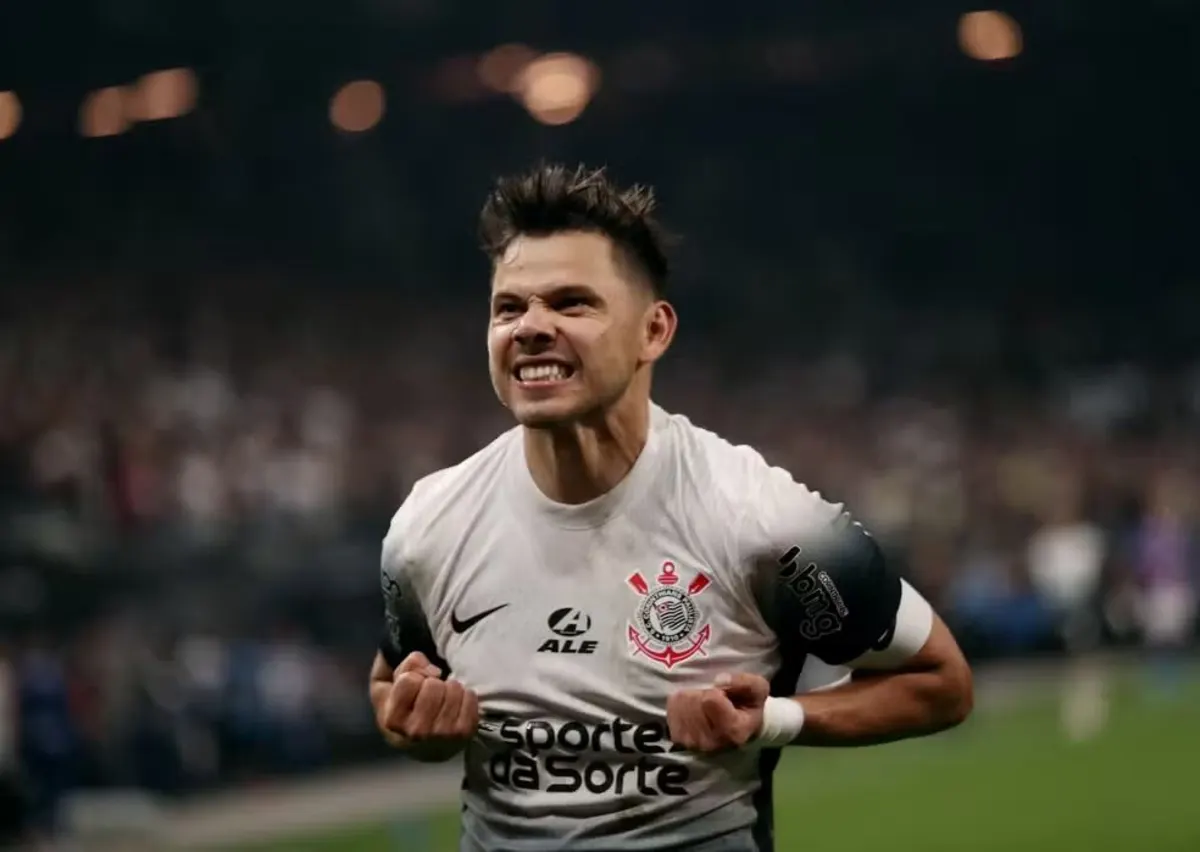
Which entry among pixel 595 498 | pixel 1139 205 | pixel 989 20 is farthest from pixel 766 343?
pixel 595 498

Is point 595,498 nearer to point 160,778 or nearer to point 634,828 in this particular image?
point 634,828

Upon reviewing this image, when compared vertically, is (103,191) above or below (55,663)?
above

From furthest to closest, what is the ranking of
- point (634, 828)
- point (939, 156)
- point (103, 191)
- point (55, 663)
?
point (939, 156), point (103, 191), point (55, 663), point (634, 828)

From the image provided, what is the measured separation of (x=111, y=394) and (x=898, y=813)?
19.5ft

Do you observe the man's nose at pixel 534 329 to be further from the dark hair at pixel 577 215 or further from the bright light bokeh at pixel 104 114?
the bright light bokeh at pixel 104 114

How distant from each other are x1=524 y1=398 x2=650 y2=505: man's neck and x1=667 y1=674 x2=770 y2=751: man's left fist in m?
0.45

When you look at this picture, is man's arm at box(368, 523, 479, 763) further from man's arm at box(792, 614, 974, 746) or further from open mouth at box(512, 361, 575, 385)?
man's arm at box(792, 614, 974, 746)

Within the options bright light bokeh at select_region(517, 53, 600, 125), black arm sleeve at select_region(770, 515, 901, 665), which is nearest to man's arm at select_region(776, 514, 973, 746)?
black arm sleeve at select_region(770, 515, 901, 665)

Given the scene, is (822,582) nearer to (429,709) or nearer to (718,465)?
(718,465)

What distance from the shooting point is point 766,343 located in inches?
854

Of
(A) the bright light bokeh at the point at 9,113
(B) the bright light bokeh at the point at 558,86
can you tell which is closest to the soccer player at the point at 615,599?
(A) the bright light bokeh at the point at 9,113

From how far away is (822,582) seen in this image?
323cm

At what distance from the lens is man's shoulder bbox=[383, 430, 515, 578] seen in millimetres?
3447

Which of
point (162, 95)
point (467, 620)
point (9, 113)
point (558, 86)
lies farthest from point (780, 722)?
point (558, 86)
